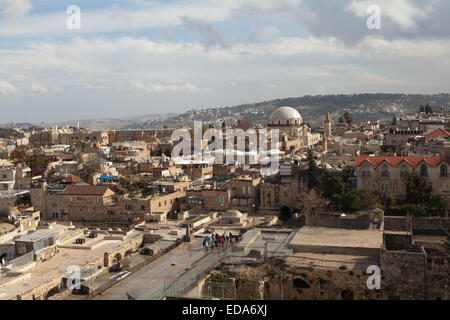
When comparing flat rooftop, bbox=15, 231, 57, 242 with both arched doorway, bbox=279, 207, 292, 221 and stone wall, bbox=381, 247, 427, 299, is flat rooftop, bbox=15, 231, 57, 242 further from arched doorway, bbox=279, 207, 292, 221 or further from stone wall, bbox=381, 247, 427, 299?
stone wall, bbox=381, 247, 427, 299

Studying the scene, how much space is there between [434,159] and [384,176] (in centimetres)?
291

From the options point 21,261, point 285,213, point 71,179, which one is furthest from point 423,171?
point 71,179

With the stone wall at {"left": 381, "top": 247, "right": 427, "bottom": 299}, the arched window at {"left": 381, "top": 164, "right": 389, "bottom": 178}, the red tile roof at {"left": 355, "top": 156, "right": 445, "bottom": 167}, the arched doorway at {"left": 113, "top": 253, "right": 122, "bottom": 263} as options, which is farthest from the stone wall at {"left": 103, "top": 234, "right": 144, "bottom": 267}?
the arched window at {"left": 381, "top": 164, "right": 389, "bottom": 178}

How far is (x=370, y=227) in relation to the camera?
24.2 m

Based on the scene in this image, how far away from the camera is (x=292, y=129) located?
67812mm

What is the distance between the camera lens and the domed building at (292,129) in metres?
60.6

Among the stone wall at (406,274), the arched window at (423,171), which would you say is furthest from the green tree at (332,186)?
the stone wall at (406,274)

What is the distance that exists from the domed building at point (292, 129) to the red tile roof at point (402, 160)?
94.6 ft

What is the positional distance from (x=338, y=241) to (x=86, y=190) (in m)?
19.5

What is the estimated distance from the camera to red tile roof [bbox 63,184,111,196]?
33625 mm

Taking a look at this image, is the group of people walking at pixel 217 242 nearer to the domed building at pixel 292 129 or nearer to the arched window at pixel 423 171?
the arched window at pixel 423 171

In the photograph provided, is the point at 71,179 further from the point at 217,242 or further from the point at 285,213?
the point at 217,242
